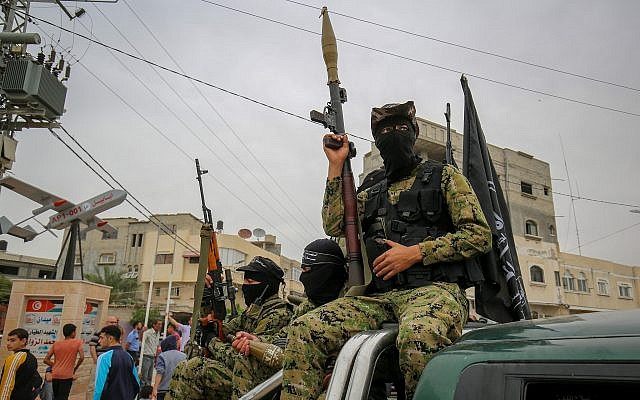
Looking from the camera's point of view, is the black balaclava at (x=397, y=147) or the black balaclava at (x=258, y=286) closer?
the black balaclava at (x=397, y=147)

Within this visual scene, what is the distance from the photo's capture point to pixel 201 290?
4.35 meters

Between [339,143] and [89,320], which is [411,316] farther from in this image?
[89,320]

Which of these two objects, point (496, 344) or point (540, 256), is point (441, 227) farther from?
point (540, 256)

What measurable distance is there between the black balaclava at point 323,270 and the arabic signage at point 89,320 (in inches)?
472

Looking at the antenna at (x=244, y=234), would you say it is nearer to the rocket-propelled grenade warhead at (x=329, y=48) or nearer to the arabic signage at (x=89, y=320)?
the arabic signage at (x=89, y=320)

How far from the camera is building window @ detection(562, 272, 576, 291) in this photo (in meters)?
32.8

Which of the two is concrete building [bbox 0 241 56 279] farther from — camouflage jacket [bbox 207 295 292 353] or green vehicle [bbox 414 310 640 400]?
green vehicle [bbox 414 310 640 400]

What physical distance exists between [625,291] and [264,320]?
40207 mm

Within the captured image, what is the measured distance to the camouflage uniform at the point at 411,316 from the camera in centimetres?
165

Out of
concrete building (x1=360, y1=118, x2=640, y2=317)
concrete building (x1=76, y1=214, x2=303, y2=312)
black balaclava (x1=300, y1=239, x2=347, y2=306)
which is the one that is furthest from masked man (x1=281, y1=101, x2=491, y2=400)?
concrete building (x1=76, y1=214, x2=303, y2=312)

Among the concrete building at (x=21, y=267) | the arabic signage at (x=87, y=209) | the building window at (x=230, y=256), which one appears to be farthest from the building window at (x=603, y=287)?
the concrete building at (x=21, y=267)

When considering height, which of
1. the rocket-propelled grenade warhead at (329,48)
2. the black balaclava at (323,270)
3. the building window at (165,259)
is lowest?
the black balaclava at (323,270)

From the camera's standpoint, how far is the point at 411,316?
69.0 inches

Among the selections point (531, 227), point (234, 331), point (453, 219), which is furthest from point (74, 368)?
point (531, 227)
